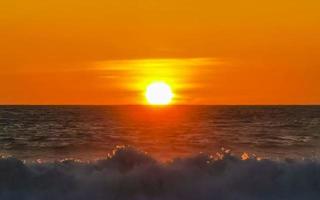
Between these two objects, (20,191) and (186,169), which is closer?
(20,191)

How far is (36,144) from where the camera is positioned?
33406 mm

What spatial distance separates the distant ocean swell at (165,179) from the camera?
1812 cm

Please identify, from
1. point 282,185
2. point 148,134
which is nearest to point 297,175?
point 282,185

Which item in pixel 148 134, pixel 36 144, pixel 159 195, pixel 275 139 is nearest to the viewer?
pixel 159 195

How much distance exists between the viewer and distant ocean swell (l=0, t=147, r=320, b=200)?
18.1 meters

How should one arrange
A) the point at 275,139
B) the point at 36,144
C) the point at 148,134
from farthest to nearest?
the point at 148,134, the point at 275,139, the point at 36,144

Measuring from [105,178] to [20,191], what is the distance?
2.34m

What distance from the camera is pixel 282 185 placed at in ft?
61.4

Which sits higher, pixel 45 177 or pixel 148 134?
pixel 148 134

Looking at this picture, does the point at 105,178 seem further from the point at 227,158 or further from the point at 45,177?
the point at 227,158

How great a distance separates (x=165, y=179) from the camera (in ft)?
61.5

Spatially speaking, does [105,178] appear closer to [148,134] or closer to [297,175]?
[297,175]

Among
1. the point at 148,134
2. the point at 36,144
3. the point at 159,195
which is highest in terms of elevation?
the point at 148,134

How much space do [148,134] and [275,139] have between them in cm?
778
